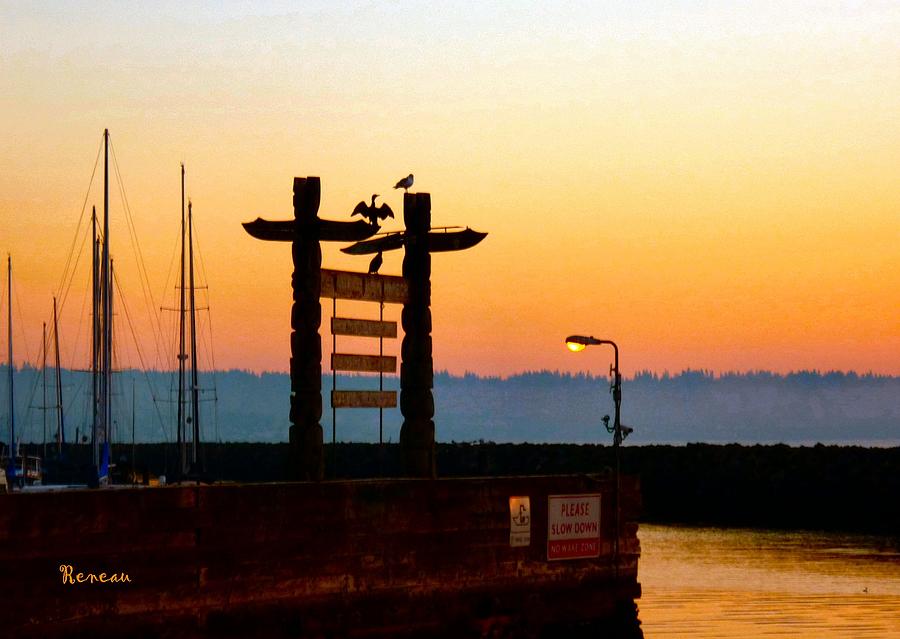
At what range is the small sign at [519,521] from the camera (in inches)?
1200

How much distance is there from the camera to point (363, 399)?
30.7 metres

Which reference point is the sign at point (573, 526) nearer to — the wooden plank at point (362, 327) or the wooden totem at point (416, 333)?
the wooden totem at point (416, 333)

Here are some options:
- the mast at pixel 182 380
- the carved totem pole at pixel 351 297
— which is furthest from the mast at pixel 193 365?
the carved totem pole at pixel 351 297

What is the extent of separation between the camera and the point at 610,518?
32906 mm

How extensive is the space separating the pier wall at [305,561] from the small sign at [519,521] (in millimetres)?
142

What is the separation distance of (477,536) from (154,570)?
7.60m

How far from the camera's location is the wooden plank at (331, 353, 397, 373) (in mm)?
30438

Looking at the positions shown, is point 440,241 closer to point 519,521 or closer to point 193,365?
point 519,521

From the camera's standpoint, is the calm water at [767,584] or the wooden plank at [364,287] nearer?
the wooden plank at [364,287]

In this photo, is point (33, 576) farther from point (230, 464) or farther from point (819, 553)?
point (230, 464)
